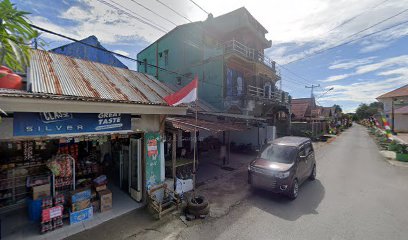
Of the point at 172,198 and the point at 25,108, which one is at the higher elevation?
the point at 25,108

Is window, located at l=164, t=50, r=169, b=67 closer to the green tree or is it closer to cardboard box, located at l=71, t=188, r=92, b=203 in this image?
cardboard box, located at l=71, t=188, r=92, b=203

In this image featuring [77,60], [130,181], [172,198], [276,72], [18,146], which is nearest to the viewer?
[18,146]

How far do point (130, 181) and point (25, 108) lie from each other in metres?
4.37

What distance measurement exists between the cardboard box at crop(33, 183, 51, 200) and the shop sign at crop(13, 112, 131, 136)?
2.54m

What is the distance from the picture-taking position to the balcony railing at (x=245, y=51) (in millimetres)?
14047

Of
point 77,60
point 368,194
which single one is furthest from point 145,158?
point 368,194

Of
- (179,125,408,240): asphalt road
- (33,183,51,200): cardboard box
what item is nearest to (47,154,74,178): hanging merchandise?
(33,183,51,200): cardboard box

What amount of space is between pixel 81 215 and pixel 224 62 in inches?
499

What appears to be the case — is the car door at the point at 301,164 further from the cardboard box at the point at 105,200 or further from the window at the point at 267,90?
the window at the point at 267,90

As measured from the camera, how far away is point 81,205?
5516mm

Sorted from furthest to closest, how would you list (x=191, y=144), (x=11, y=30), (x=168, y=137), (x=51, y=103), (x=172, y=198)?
(x=191, y=144) < (x=168, y=137) < (x=172, y=198) < (x=51, y=103) < (x=11, y=30)

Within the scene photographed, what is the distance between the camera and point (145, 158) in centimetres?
638

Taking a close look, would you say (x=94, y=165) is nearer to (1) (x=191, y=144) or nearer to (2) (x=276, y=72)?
(1) (x=191, y=144)

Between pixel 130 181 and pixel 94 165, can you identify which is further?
pixel 94 165
